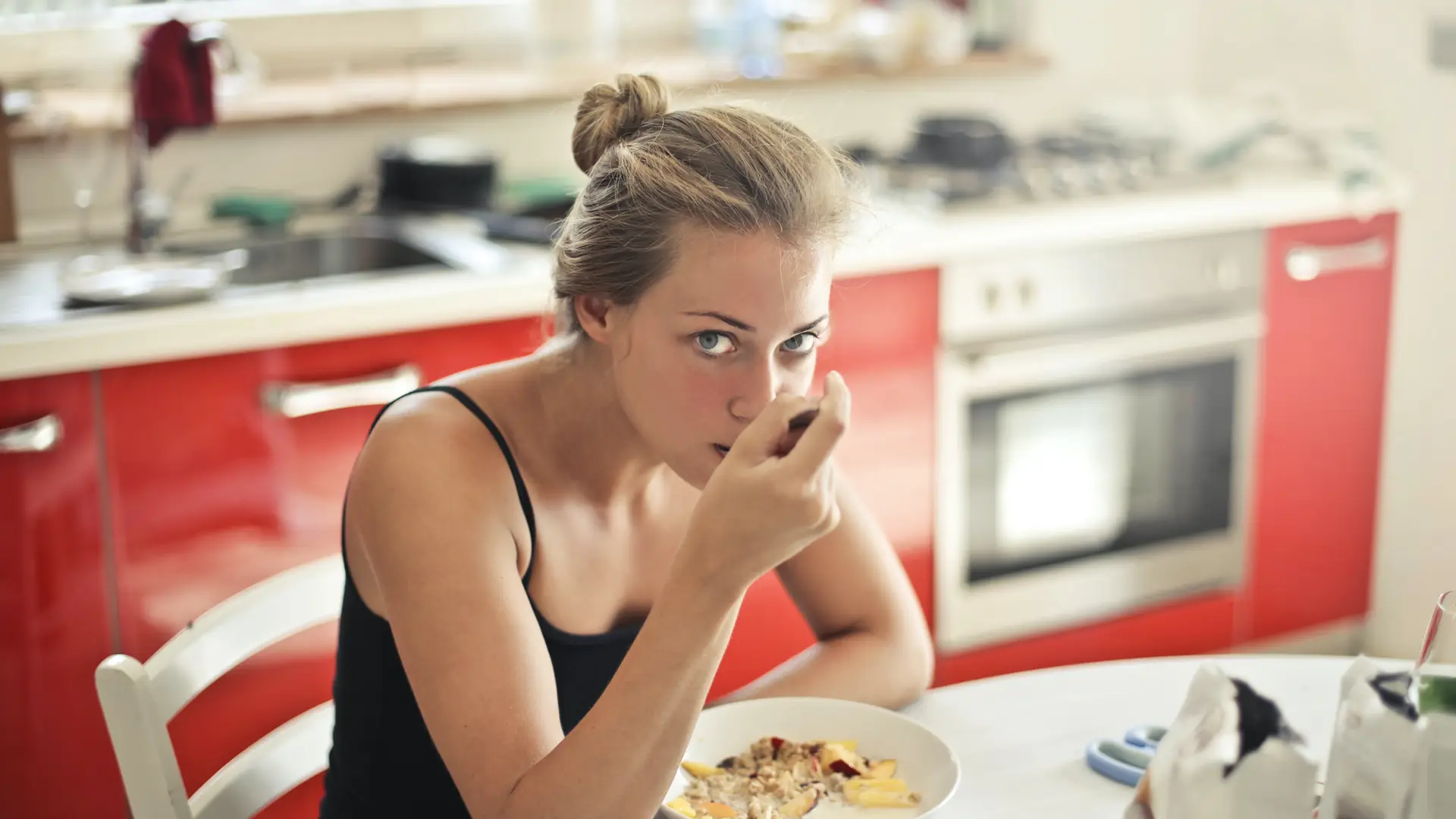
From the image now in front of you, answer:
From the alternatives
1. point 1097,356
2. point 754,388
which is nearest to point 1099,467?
point 1097,356

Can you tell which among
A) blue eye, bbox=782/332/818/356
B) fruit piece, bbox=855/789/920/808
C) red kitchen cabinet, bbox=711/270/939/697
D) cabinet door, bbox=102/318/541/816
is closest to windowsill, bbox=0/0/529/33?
cabinet door, bbox=102/318/541/816

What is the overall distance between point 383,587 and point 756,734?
29 centimetres

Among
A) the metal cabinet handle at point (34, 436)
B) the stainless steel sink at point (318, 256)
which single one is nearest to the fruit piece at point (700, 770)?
the metal cabinet handle at point (34, 436)

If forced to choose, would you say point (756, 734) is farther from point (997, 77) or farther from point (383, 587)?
point (997, 77)

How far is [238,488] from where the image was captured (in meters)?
1.90

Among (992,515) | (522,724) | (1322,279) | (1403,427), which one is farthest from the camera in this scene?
(1403,427)

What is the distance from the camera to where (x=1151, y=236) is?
97.7 inches

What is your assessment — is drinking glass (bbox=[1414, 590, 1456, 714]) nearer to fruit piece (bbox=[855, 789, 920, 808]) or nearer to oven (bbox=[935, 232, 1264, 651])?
fruit piece (bbox=[855, 789, 920, 808])

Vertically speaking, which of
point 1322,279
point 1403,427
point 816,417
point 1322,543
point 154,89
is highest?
point 154,89

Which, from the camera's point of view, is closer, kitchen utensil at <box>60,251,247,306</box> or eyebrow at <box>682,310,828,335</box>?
eyebrow at <box>682,310,828,335</box>

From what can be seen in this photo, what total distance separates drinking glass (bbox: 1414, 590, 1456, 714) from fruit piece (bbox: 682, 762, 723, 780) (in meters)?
0.48

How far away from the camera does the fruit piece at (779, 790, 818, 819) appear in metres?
A: 1.00

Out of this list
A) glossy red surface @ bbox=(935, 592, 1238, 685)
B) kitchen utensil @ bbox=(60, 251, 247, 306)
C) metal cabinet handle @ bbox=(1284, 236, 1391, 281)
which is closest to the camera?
kitchen utensil @ bbox=(60, 251, 247, 306)

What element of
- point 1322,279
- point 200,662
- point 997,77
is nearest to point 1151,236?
point 1322,279
